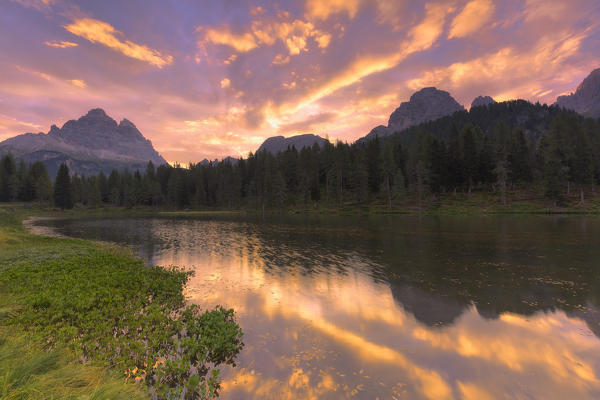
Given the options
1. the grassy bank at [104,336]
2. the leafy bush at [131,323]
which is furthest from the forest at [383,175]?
the grassy bank at [104,336]

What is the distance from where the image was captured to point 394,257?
25.2 metres

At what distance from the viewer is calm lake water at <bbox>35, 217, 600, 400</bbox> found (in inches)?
311

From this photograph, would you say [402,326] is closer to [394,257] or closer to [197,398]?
[197,398]

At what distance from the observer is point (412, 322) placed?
12008 mm

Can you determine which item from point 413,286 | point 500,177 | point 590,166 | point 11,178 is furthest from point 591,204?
point 11,178

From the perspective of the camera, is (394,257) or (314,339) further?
(394,257)

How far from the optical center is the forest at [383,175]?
82.0 m

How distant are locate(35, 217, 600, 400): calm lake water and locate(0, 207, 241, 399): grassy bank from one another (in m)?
1.31

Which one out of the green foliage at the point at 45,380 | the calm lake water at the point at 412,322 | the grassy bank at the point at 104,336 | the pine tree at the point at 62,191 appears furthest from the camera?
the pine tree at the point at 62,191

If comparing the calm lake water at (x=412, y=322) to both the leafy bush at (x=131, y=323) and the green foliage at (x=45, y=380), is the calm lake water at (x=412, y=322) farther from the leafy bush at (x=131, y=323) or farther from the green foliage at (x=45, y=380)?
the green foliage at (x=45, y=380)

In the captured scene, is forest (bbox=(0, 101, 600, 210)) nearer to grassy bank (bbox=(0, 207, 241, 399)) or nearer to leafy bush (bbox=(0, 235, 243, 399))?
leafy bush (bbox=(0, 235, 243, 399))

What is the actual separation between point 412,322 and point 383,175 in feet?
305

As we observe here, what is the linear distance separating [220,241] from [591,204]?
3797 inches

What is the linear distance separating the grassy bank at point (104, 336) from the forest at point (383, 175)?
273 ft
